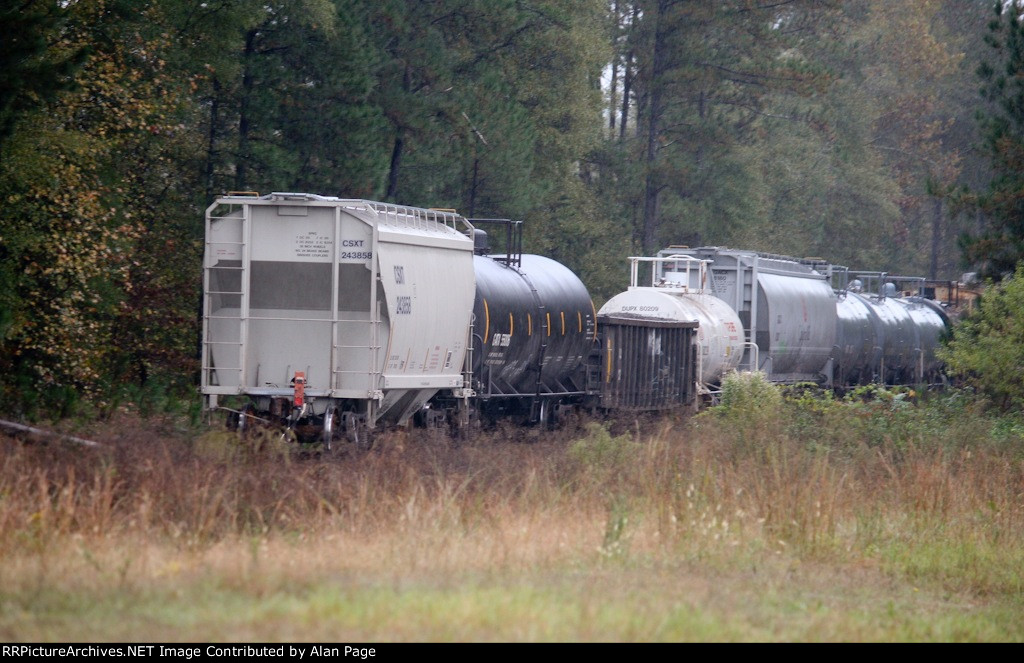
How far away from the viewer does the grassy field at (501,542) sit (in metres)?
7.27

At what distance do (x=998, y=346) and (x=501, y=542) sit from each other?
16.3 metres

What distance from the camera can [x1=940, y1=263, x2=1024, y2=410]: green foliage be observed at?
22.5 m

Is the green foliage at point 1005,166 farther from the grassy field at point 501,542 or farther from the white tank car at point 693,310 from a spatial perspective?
the grassy field at point 501,542

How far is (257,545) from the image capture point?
29.4 ft

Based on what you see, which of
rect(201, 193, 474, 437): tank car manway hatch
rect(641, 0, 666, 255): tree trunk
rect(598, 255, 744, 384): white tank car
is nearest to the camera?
rect(201, 193, 474, 437): tank car manway hatch

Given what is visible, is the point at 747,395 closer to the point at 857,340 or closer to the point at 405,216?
the point at 405,216

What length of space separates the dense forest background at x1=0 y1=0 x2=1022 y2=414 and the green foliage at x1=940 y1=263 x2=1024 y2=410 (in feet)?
7.59

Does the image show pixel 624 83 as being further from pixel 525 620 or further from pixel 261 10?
pixel 525 620

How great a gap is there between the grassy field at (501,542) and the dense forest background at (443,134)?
4301 millimetres

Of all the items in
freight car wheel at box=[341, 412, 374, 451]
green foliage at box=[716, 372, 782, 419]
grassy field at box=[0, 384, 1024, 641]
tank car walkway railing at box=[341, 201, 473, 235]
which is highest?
tank car walkway railing at box=[341, 201, 473, 235]

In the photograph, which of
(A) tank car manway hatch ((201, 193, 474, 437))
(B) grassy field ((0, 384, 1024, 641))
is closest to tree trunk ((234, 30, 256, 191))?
(A) tank car manway hatch ((201, 193, 474, 437))

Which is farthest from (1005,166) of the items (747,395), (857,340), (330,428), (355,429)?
(330,428)

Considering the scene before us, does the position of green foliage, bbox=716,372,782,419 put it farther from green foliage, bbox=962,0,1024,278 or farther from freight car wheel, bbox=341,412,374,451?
freight car wheel, bbox=341,412,374,451

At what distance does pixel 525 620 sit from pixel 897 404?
691 inches
